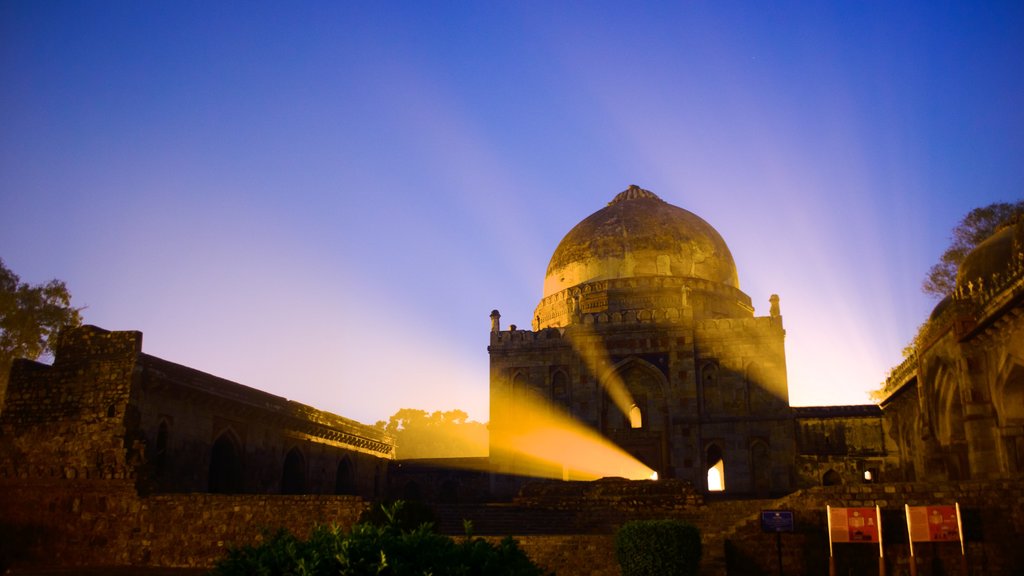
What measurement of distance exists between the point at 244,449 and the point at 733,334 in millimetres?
15774

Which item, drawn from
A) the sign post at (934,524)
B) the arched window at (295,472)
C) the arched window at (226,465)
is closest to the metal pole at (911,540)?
the sign post at (934,524)

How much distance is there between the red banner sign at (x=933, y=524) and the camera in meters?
14.2

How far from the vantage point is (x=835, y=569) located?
14.3m

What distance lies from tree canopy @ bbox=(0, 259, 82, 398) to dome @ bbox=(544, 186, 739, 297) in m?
17.3

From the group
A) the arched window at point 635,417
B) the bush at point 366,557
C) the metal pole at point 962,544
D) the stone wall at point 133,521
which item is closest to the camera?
the bush at point 366,557

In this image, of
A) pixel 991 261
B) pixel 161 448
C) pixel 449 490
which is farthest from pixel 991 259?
pixel 161 448

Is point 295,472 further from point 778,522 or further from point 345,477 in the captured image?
point 778,522

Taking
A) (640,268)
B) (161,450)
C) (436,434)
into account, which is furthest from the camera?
(436,434)

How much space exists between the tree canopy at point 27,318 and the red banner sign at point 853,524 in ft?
79.8

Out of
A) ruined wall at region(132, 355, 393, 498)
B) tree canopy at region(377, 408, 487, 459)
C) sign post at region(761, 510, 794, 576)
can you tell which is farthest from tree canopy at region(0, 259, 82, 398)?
tree canopy at region(377, 408, 487, 459)

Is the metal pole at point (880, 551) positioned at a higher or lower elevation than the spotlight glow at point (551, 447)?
lower

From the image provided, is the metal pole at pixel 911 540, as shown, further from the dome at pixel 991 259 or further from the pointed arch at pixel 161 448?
the pointed arch at pixel 161 448

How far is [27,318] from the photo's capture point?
A: 2897 centimetres

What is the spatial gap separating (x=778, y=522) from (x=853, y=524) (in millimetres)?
1224
